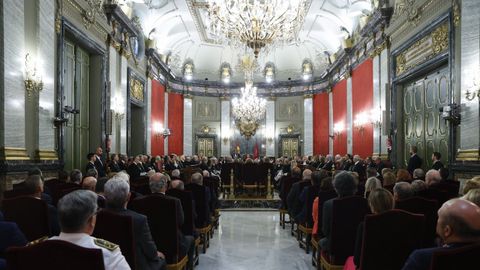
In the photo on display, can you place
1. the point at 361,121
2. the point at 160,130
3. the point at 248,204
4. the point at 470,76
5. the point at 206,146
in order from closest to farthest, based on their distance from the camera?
1. the point at 470,76
2. the point at 248,204
3. the point at 361,121
4. the point at 160,130
5. the point at 206,146

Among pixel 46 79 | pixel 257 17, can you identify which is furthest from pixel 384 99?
pixel 46 79

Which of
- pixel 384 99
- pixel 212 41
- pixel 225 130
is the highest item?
pixel 212 41

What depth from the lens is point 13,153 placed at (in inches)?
277

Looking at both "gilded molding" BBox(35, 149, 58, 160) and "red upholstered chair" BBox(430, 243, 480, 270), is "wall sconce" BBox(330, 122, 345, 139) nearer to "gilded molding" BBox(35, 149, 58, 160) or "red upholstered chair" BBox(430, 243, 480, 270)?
"gilded molding" BBox(35, 149, 58, 160)

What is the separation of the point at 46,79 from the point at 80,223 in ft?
23.9

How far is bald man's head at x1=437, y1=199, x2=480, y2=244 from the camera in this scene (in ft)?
6.53

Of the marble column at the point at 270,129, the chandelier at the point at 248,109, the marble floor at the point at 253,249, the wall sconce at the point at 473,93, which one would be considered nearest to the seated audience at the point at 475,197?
the marble floor at the point at 253,249

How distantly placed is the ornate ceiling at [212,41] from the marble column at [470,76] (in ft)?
16.2

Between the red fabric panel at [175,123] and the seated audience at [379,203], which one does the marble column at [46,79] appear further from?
the red fabric panel at [175,123]

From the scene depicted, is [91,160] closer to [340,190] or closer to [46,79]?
[46,79]

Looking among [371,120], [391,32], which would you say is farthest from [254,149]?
[391,32]

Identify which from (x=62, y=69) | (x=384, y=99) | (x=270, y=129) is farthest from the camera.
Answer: (x=270, y=129)

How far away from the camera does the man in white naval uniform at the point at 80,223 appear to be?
6.89ft

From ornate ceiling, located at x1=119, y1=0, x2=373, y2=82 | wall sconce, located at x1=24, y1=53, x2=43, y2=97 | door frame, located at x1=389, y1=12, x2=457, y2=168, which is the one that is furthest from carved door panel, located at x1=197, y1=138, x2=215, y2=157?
wall sconce, located at x1=24, y1=53, x2=43, y2=97
